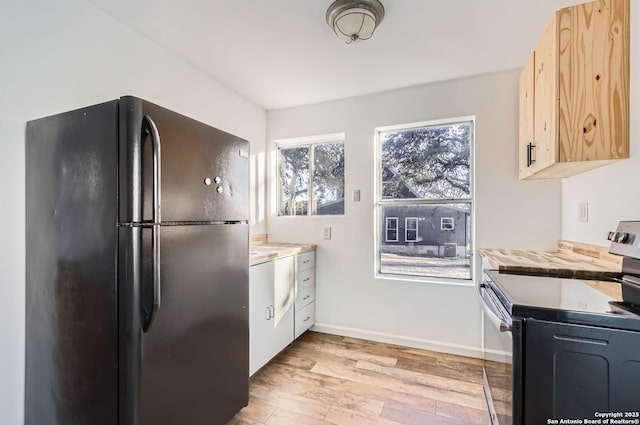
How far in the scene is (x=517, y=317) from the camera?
92 centimetres

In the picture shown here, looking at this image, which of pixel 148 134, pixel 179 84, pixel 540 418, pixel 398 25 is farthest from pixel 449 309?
pixel 179 84

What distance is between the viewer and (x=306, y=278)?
9.34ft

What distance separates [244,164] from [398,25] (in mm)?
1319

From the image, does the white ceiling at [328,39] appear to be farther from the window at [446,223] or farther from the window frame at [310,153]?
the window at [446,223]

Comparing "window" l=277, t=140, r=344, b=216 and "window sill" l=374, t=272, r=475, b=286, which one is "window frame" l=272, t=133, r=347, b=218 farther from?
"window sill" l=374, t=272, r=475, b=286

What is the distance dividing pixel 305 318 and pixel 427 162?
6.32 ft

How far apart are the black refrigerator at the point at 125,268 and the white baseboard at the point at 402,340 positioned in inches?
60.7

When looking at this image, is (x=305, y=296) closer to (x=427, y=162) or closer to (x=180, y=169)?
(x=427, y=162)

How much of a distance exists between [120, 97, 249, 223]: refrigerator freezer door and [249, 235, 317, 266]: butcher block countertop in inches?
17.5

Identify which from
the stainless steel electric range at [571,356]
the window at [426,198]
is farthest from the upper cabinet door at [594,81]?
the window at [426,198]

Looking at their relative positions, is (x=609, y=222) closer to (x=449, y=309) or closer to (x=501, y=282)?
(x=501, y=282)

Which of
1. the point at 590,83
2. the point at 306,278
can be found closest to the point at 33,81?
the point at 306,278

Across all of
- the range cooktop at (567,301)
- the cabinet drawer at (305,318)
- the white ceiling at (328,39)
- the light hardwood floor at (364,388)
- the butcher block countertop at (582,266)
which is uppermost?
the white ceiling at (328,39)

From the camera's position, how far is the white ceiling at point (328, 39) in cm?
166
